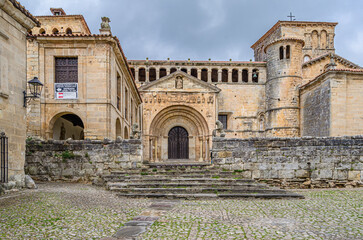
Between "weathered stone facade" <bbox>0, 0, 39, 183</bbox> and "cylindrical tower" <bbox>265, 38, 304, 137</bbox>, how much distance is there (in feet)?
77.5

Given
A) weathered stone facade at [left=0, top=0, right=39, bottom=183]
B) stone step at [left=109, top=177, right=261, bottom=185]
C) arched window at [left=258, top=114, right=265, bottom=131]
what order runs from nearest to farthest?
weathered stone facade at [left=0, top=0, right=39, bottom=183], stone step at [left=109, top=177, right=261, bottom=185], arched window at [left=258, top=114, right=265, bottom=131]

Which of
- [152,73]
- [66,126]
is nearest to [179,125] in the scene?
[152,73]

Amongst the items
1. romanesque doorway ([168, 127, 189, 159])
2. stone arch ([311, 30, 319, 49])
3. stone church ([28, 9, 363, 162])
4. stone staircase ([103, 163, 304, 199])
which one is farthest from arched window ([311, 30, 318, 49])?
stone staircase ([103, 163, 304, 199])

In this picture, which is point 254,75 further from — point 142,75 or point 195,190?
point 195,190

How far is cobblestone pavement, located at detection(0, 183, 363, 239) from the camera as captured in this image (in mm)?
4469

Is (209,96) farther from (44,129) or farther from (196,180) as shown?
(196,180)

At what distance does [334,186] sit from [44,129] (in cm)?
1294

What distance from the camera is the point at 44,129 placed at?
44.0 ft

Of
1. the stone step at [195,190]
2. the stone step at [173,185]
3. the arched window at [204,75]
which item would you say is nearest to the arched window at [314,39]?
the arched window at [204,75]

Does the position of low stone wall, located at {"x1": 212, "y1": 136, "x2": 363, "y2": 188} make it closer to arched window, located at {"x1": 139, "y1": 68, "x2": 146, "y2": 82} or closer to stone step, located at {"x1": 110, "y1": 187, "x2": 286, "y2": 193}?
stone step, located at {"x1": 110, "y1": 187, "x2": 286, "y2": 193}

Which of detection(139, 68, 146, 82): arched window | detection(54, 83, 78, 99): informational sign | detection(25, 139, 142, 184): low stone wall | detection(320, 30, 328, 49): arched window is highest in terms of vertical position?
detection(320, 30, 328, 49): arched window

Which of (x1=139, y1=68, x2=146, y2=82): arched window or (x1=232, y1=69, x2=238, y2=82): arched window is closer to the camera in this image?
(x1=139, y1=68, x2=146, y2=82): arched window

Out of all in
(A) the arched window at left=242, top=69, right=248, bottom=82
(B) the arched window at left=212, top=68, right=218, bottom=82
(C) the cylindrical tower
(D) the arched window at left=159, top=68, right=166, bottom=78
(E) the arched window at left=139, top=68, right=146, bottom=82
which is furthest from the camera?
(A) the arched window at left=242, top=69, right=248, bottom=82

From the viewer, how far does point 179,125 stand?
26484 millimetres
